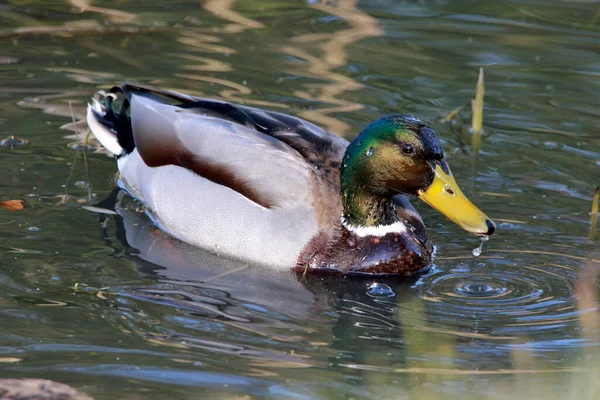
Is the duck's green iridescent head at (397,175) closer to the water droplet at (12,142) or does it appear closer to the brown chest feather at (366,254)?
the brown chest feather at (366,254)

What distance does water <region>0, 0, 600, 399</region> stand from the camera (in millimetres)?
5430

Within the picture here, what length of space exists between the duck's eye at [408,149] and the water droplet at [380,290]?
852 mm

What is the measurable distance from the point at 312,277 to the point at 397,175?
847 mm

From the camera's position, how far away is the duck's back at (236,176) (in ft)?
22.7

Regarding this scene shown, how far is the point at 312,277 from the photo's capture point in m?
6.89

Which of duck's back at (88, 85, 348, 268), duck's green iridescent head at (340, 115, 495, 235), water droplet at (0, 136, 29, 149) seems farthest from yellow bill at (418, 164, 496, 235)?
water droplet at (0, 136, 29, 149)

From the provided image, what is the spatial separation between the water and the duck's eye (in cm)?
84

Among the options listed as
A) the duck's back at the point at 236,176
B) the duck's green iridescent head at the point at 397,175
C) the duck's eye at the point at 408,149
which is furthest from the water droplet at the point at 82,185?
the duck's eye at the point at 408,149

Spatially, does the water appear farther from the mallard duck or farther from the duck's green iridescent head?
the duck's green iridescent head

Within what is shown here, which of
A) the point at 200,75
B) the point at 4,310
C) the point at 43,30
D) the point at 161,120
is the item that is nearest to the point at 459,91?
the point at 200,75

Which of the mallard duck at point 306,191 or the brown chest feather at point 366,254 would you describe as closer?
the mallard duck at point 306,191

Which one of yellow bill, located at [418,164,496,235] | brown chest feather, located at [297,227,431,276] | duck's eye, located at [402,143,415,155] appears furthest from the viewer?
brown chest feather, located at [297,227,431,276]

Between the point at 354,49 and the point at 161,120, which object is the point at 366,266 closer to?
the point at 161,120

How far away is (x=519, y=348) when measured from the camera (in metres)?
5.76
